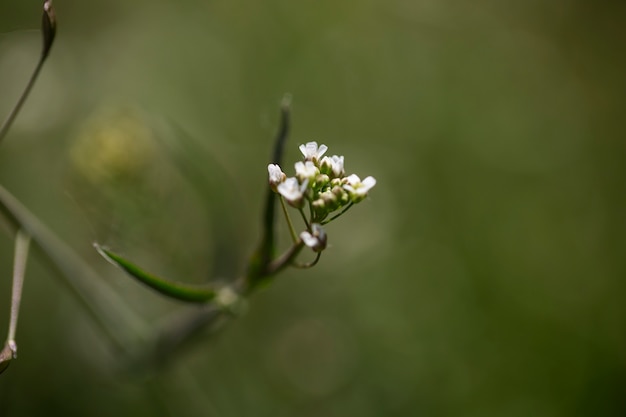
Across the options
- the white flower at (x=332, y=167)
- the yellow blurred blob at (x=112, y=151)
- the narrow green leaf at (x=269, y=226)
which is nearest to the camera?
the white flower at (x=332, y=167)

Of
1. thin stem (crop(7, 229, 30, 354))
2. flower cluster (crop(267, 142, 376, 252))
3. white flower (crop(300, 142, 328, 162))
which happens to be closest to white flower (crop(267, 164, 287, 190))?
flower cluster (crop(267, 142, 376, 252))

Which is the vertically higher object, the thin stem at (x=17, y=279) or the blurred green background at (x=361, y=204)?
the thin stem at (x=17, y=279)

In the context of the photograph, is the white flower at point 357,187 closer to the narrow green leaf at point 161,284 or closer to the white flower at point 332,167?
the white flower at point 332,167

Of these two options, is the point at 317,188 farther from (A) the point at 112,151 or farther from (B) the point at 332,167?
(A) the point at 112,151

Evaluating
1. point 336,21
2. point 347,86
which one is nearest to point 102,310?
point 347,86

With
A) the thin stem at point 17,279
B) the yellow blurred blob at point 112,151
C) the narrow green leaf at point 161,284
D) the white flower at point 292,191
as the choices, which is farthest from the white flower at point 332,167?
the yellow blurred blob at point 112,151

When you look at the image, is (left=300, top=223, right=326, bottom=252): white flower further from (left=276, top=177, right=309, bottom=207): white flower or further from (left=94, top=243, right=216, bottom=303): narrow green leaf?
(left=94, top=243, right=216, bottom=303): narrow green leaf

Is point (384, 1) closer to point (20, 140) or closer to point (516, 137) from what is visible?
point (516, 137)
